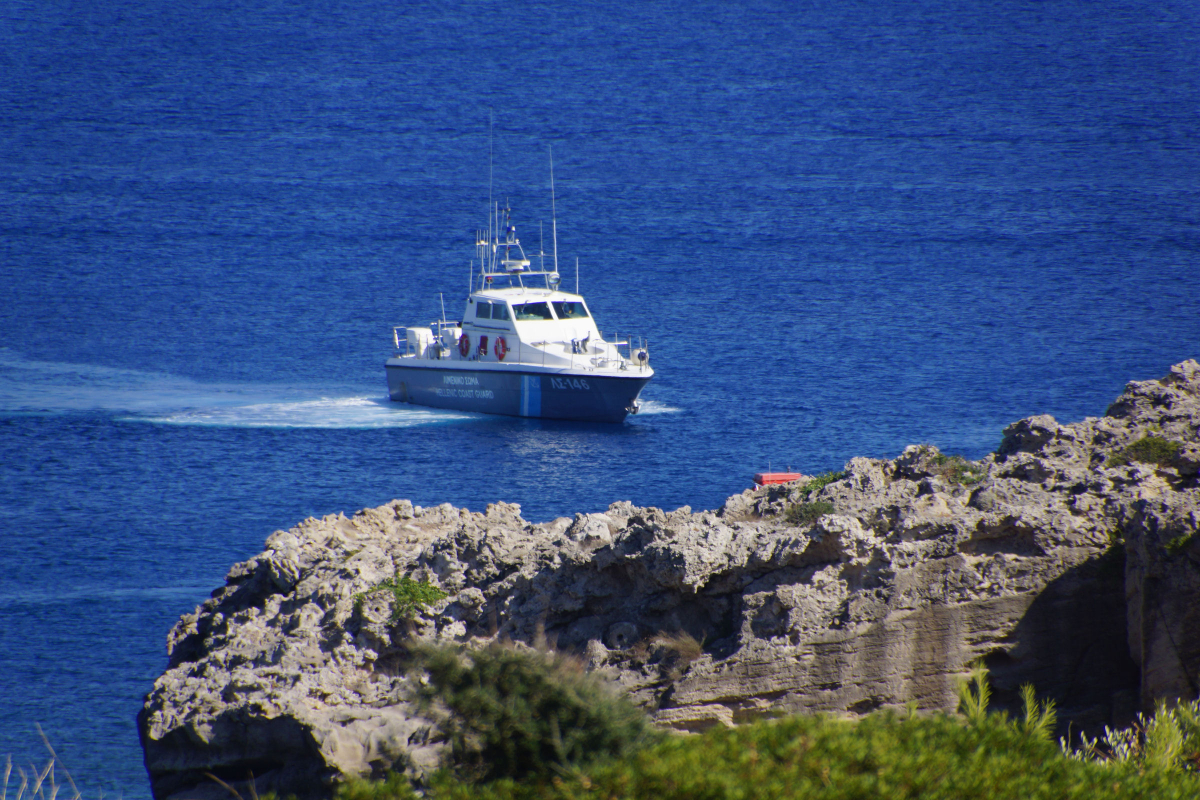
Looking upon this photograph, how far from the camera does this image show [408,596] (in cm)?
1227

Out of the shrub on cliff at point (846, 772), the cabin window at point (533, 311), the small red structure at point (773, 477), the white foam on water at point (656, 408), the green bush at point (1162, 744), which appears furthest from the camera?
the white foam on water at point (656, 408)

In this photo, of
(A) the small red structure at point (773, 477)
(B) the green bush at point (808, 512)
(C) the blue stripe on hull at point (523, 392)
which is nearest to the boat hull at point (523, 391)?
(C) the blue stripe on hull at point (523, 392)

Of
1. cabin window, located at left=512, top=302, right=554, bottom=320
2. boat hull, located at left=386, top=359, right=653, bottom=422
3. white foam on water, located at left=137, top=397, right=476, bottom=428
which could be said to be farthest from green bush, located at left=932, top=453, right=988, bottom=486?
white foam on water, located at left=137, top=397, right=476, bottom=428

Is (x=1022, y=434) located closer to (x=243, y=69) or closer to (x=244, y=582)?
(x=244, y=582)

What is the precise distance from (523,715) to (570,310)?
132 feet

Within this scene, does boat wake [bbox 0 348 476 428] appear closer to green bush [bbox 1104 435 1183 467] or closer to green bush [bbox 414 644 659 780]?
green bush [bbox 1104 435 1183 467]

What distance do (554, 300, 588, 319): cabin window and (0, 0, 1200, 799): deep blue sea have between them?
4.33 meters

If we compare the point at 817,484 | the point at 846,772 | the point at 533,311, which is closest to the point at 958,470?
the point at 817,484

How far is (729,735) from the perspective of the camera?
291 inches

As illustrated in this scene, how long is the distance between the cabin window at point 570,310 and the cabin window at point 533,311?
0.39 meters

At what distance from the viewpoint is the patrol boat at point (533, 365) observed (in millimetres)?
45406

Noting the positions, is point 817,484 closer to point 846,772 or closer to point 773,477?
point 846,772

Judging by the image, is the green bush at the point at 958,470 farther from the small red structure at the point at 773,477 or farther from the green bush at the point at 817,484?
the small red structure at the point at 773,477

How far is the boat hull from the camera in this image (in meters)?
45.2
